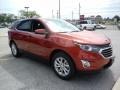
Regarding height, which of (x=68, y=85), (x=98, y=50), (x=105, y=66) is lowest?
(x=68, y=85)

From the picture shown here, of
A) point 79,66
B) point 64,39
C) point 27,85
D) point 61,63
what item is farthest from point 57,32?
point 27,85

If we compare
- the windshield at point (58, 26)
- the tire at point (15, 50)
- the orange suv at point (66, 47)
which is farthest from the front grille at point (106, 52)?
the tire at point (15, 50)

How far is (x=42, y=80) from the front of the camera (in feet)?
17.2

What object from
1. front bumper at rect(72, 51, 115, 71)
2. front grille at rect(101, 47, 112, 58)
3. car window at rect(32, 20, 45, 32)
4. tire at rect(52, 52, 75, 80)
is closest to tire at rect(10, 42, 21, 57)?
car window at rect(32, 20, 45, 32)

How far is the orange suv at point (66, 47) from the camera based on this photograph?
477 centimetres

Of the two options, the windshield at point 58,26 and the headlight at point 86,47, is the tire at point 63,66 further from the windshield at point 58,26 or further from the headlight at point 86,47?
the windshield at point 58,26

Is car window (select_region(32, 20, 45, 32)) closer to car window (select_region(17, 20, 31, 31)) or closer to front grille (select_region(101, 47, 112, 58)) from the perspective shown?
car window (select_region(17, 20, 31, 31))

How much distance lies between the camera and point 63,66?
524cm

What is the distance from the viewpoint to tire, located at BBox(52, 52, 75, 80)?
16.5 ft

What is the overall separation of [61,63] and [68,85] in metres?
0.67

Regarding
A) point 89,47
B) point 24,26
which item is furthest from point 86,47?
point 24,26

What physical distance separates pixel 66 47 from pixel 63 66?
57 centimetres

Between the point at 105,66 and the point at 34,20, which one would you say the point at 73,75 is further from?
the point at 34,20

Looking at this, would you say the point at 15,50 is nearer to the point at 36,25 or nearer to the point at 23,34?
the point at 23,34
